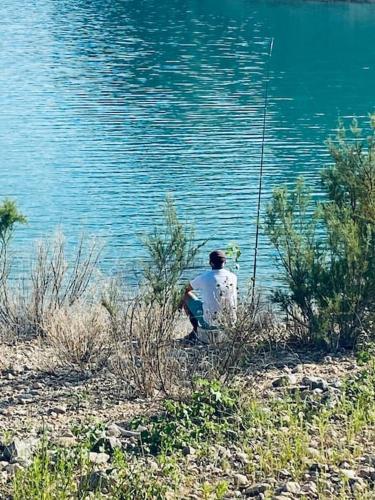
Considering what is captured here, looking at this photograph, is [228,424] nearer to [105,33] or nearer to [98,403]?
[98,403]

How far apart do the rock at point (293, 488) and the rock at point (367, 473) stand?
1.10 feet

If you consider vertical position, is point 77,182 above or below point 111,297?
below

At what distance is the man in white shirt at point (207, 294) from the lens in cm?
836

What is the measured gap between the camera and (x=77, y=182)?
19922mm

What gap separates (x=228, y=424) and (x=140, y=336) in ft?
4.42

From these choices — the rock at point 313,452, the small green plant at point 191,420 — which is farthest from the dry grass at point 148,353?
the rock at point 313,452

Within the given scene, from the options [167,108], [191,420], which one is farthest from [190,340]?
[167,108]

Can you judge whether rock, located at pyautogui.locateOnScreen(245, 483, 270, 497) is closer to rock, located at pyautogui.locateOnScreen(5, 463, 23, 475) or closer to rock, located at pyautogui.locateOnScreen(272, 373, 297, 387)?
rock, located at pyautogui.locateOnScreen(5, 463, 23, 475)

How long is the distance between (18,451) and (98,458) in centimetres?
41

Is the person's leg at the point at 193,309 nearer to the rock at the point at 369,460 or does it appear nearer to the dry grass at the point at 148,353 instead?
the dry grass at the point at 148,353

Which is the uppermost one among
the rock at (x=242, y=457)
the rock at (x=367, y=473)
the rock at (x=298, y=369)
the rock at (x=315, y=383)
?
the rock at (x=367, y=473)

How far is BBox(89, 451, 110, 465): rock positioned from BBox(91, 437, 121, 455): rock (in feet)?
0.32

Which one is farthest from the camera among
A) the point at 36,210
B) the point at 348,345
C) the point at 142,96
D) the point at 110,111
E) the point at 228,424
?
the point at 142,96

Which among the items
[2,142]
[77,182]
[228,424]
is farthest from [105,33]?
[228,424]
